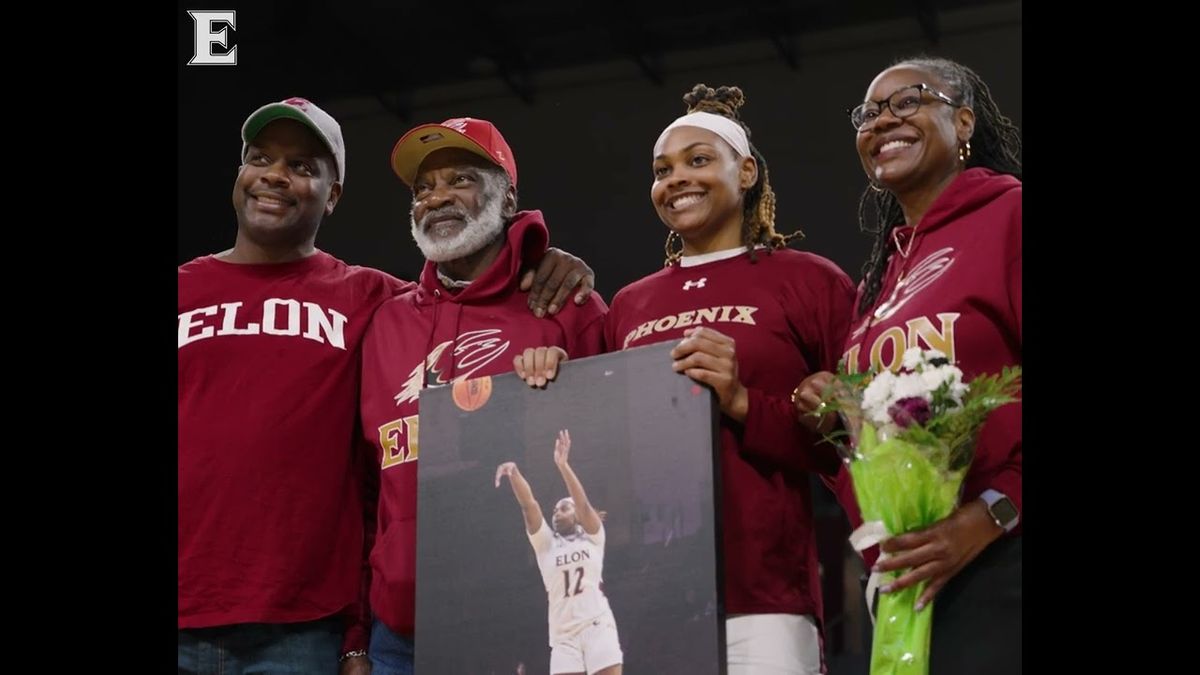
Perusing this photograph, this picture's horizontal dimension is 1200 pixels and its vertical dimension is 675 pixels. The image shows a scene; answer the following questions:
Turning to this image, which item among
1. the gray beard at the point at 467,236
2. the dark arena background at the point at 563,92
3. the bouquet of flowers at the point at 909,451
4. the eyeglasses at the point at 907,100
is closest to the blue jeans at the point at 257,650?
the gray beard at the point at 467,236

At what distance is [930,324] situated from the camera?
90.1 inches

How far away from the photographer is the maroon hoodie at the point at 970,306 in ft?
7.27

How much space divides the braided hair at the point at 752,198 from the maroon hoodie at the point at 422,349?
0.99ft

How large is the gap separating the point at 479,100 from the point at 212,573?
1.93 m

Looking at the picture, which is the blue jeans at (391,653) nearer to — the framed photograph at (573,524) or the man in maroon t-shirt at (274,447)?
the man in maroon t-shirt at (274,447)

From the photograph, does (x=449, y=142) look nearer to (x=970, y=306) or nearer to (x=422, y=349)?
(x=422, y=349)

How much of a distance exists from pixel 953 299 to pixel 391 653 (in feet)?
4.21

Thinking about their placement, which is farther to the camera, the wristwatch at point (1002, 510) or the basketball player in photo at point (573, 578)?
the basketball player in photo at point (573, 578)

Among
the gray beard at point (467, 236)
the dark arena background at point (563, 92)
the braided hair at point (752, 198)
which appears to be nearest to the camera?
the braided hair at point (752, 198)

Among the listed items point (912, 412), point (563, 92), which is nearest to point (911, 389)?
point (912, 412)

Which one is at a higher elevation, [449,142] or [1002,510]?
[449,142]

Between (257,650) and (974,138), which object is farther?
(257,650)

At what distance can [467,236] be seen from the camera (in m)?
2.97
